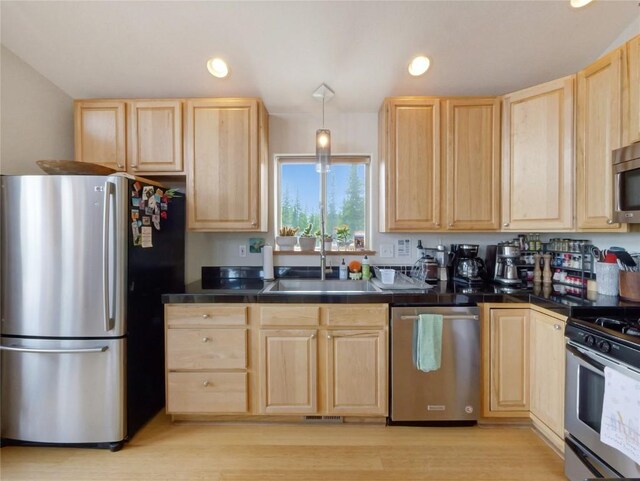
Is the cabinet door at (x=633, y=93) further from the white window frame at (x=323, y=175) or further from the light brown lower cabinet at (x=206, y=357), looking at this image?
the light brown lower cabinet at (x=206, y=357)

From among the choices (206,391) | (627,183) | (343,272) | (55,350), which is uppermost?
(627,183)

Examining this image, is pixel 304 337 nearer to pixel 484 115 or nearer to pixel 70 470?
pixel 70 470

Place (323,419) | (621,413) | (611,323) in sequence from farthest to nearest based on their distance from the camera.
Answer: (323,419) → (611,323) → (621,413)

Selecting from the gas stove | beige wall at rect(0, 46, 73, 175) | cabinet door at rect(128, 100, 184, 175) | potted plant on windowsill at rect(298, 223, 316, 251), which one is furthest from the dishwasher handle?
beige wall at rect(0, 46, 73, 175)

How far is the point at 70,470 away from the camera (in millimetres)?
1643

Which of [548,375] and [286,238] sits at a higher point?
[286,238]

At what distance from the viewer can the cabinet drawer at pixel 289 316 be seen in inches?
75.8

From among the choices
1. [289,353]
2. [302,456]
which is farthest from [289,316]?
[302,456]

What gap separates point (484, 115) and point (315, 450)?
2.56 meters

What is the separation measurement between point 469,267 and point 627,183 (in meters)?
→ 0.99

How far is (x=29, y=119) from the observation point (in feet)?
6.72

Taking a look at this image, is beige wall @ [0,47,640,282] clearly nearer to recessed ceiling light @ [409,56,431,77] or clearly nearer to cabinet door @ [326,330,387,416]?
recessed ceiling light @ [409,56,431,77]

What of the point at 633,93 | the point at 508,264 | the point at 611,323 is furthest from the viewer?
the point at 508,264

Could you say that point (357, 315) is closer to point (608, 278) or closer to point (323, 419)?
point (323, 419)
